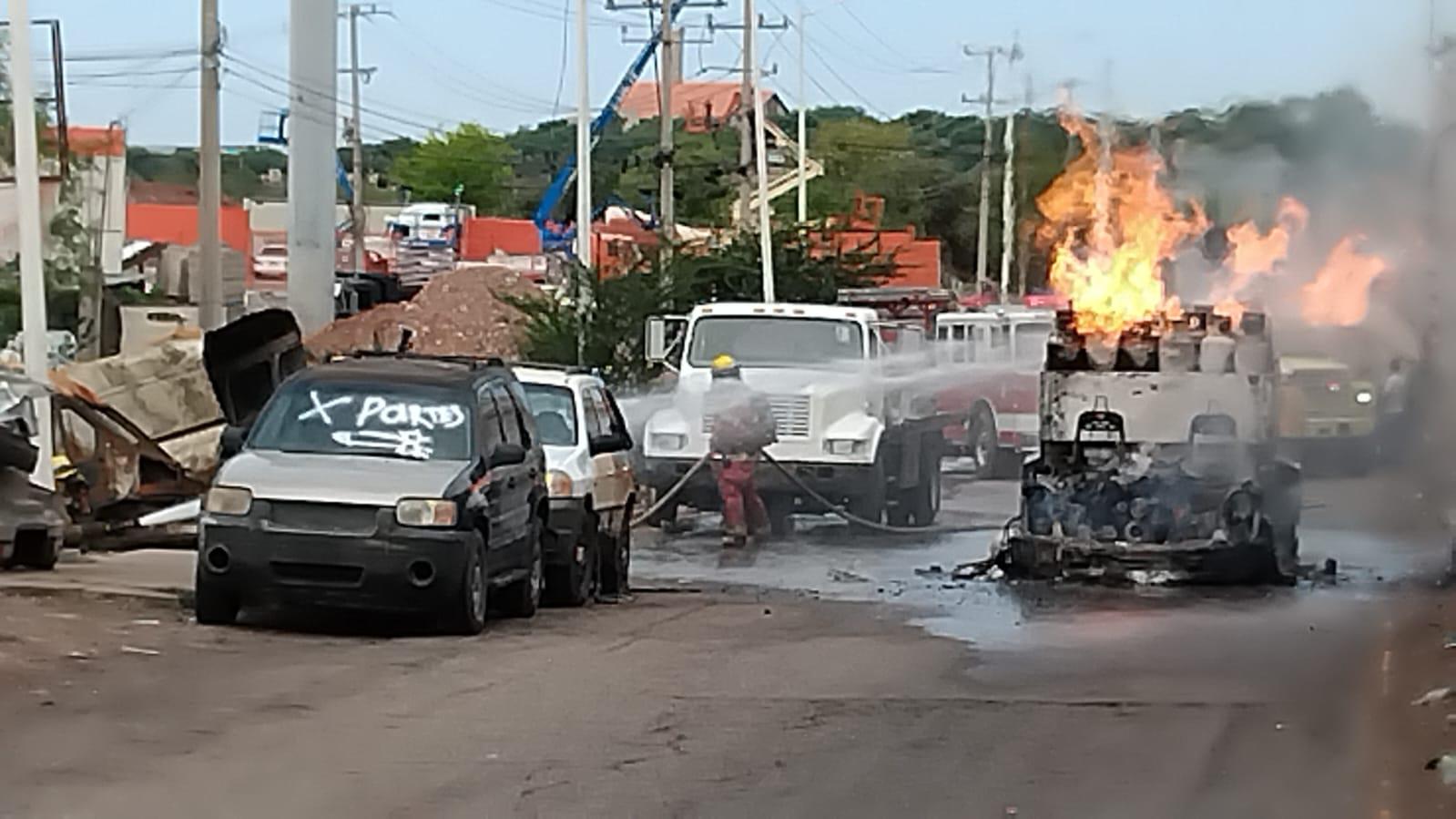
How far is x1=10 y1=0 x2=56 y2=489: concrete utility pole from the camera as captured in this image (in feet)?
62.7

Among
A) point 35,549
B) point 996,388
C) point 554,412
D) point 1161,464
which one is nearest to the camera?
point 35,549

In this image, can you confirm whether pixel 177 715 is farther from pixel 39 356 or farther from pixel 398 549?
pixel 39 356

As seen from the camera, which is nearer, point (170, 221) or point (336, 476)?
point (336, 476)

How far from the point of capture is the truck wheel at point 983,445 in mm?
35688

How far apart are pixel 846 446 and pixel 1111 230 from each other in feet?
15.1

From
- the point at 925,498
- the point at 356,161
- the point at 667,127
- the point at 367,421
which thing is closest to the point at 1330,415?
the point at 925,498

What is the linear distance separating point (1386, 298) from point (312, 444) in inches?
554

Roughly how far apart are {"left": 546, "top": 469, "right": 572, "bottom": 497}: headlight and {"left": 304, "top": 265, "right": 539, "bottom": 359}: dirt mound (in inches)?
779

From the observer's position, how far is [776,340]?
89.2 ft

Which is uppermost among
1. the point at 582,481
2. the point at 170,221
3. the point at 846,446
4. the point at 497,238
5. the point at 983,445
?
the point at 170,221

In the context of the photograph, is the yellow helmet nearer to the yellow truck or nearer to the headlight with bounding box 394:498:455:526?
the yellow truck

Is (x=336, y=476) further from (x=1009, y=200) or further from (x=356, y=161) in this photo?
(x=356, y=161)

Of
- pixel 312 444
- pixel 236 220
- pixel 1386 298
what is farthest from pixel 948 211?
pixel 312 444

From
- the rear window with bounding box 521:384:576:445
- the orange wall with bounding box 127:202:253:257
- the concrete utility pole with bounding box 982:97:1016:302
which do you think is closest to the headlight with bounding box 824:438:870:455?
the rear window with bounding box 521:384:576:445
